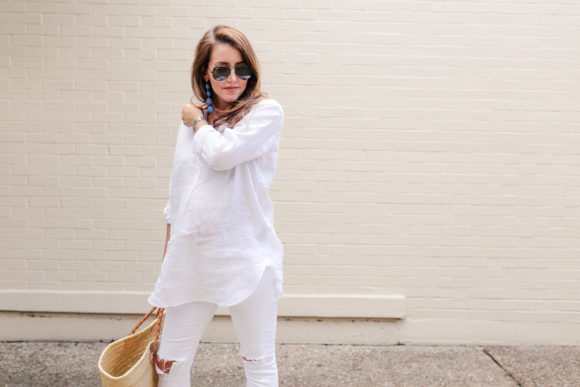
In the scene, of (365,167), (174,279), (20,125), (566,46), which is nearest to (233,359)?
(365,167)

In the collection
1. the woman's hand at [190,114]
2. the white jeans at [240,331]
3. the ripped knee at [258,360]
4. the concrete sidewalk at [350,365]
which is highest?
the woman's hand at [190,114]

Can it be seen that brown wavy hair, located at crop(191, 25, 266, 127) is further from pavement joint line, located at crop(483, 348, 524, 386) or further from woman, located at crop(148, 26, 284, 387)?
pavement joint line, located at crop(483, 348, 524, 386)

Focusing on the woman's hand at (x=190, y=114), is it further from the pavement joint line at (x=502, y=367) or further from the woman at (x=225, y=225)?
the pavement joint line at (x=502, y=367)

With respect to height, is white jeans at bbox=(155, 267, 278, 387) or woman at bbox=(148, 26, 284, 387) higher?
woman at bbox=(148, 26, 284, 387)

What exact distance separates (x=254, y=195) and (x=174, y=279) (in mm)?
452

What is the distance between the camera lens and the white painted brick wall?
13.8ft

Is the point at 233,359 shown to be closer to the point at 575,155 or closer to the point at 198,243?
the point at 198,243

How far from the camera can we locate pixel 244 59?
2293 millimetres

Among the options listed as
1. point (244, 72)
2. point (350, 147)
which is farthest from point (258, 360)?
point (350, 147)

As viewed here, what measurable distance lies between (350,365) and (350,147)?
157 cm

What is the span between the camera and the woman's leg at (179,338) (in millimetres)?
2260

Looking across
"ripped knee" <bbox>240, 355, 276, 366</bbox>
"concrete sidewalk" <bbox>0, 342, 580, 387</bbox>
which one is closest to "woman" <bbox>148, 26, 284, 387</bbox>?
"ripped knee" <bbox>240, 355, 276, 366</bbox>

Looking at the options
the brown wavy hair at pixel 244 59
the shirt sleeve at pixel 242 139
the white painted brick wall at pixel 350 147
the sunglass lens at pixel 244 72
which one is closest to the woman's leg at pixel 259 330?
the shirt sleeve at pixel 242 139

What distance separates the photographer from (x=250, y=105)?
230 centimetres
